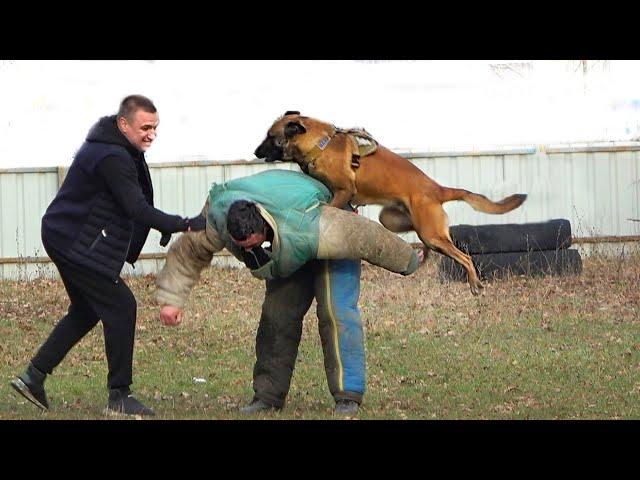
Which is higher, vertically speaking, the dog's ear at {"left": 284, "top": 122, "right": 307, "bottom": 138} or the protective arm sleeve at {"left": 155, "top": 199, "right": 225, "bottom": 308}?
the dog's ear at {"left": 284, "top": 122, "right": 307, "bottom": 138}

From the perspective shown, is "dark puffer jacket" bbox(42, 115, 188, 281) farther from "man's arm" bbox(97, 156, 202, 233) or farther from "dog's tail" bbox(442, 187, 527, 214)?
"dog's tail" bbox(442, 187, 527, 214)

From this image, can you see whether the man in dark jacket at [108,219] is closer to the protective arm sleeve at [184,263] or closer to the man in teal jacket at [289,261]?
the protective arm sleeve at [184,263]

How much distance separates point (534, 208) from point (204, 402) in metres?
10.4

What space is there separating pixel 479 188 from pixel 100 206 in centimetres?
1123

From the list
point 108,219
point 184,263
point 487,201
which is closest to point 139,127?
point 108,219

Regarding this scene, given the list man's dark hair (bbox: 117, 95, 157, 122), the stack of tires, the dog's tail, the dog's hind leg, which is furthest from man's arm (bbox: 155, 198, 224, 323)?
the stack of tires

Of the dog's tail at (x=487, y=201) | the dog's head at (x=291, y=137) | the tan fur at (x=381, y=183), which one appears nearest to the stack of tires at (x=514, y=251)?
the dog's tail at (x=487, y=201)

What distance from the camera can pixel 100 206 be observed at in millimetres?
6504

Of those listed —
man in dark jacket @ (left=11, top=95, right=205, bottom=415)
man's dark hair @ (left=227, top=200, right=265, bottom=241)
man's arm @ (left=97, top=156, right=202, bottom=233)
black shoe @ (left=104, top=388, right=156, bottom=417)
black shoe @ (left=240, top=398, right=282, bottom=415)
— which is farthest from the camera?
black shoe @ (left=240, top=398, right=282, bottom=415)

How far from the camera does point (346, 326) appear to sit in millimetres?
6797

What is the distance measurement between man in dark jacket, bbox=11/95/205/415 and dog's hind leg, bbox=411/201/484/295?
208 cm

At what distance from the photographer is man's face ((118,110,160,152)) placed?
649 centimetres

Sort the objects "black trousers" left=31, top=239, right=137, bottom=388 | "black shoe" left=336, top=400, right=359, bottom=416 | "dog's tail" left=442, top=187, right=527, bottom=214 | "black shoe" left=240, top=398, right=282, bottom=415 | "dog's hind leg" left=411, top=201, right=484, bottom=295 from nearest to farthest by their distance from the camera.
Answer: "black trousers" left=31, top=239, right=137, bottom=388 < "black shoe" left=336, top=400, right=359, bottom=416 < "black shoe" left=240, top=398, right=282, bottom=415 < "dog's hind leg" left=411, top=201, right=484, bottom=295 < "dog's tail" left=442, top=187, right=527, bottom=214

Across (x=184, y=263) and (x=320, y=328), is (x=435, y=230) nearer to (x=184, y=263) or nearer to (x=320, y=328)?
(x=320, y=328)
